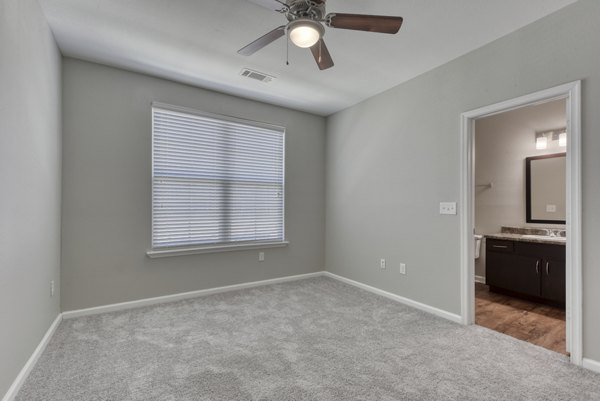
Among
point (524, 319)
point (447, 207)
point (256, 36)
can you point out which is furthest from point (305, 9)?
point (524, 319)

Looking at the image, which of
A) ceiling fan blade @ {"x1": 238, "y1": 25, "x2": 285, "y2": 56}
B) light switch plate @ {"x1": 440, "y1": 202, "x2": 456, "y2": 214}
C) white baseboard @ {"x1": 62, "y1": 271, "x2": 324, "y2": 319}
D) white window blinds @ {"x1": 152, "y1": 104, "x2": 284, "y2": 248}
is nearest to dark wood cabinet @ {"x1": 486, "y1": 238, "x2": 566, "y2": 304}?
light switch plate @ {"x1": 440, "y1": 202, "x2": 456, "y2": 214}

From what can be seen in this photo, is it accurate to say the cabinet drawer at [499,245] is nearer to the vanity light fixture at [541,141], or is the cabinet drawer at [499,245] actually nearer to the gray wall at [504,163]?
the gray wall at [504,163]

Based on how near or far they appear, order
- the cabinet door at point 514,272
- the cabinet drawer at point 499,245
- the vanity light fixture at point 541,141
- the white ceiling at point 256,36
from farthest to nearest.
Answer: the vanity light fixture at point 541,141 < the cabinet drawer at point 499,245 < the cabinet door at point 514,272 < the white ceiling at point 256,36

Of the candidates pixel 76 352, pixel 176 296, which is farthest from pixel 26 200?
pixel 176 296

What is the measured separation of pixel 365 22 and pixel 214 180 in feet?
8.55

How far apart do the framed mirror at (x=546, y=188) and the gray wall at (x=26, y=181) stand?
540cm

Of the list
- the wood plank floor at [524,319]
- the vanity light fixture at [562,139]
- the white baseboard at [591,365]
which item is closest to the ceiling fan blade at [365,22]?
the white baseboard at [591,365]

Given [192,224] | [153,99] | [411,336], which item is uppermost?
[153,99]

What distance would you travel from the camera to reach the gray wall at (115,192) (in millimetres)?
2949

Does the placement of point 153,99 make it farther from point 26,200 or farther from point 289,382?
point 289,382

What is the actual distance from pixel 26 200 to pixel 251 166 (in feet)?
8.02

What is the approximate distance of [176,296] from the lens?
3482 mm

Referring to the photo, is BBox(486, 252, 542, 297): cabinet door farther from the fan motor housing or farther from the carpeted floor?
the fan motor housing

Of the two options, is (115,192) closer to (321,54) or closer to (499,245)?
(321,54)
